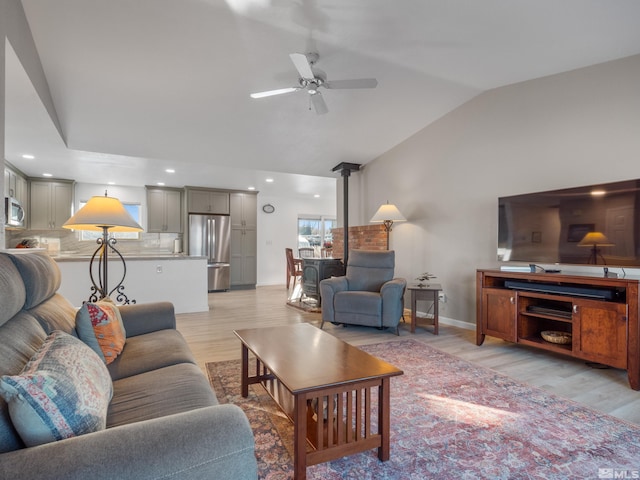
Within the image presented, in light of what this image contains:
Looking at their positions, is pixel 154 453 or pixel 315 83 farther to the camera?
pixel 315 83

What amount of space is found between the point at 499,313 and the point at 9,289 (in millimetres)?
3502

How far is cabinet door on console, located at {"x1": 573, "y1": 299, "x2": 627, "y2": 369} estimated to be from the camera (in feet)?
7.70

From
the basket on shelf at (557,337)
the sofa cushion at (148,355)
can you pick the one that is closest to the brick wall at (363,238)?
the basket on shelf at (557,337)

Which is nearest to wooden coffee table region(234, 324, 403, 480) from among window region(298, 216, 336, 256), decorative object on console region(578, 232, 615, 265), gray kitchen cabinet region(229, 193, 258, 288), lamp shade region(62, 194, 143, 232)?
lamp shade region(62, 194, 143, 232)

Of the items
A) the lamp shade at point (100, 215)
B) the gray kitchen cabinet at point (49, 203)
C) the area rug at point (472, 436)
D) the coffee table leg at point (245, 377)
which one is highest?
the gray kitchen cabinet at point (49, 203)

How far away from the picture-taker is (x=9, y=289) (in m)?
1.21

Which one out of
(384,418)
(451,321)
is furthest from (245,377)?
(451,321)

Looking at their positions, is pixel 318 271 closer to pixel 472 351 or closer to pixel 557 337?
pixel 472 351

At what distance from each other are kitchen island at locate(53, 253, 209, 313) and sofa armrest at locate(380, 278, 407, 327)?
281cm

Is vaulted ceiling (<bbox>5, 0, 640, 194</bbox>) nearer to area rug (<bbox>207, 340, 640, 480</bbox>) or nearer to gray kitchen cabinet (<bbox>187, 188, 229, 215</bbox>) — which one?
gray kitchen cabinet (<bbox>187, 188, 229, 215</bbox>)

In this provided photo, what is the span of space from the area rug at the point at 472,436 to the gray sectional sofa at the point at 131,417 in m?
0.57

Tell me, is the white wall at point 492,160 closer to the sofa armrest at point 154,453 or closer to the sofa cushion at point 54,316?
the sofa armrest at point 154,453

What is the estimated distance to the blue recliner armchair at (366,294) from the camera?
12.0 ft

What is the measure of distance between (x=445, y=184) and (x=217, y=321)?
11.5 ft
